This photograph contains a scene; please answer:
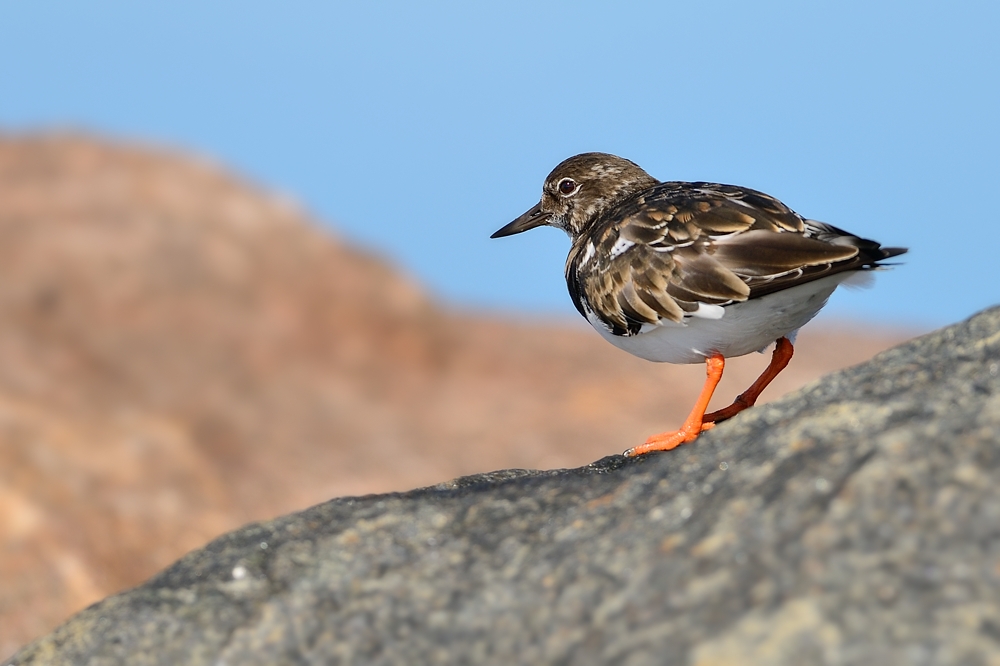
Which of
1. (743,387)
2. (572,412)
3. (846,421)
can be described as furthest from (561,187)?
(743,387)

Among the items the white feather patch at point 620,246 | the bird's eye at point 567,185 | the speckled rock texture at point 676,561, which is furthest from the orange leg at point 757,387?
the bird's eye at point 567,185

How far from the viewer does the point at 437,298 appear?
34656 mm

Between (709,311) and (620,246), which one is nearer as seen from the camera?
(709,311)

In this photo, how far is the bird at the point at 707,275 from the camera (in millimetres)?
8172

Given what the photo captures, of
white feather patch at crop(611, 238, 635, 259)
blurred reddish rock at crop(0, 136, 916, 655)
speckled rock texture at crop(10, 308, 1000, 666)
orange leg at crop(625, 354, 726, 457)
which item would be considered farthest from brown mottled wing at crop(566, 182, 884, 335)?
blurred reddish rock at crop(0, 136, 916, 655)

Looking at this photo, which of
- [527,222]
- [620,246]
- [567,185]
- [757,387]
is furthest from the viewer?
[527,222]

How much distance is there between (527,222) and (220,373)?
1725cm

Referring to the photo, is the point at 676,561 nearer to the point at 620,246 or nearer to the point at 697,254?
the point at 697,254

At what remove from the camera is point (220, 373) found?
27.2m

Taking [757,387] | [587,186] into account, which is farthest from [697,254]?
[587,186]

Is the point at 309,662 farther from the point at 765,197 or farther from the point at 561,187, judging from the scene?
the point at 561,187

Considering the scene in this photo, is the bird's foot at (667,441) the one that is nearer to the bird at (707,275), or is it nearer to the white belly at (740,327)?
the bird at (707,275)

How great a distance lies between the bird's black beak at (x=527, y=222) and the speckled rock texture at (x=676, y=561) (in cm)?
492

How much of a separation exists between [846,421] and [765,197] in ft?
12.7
